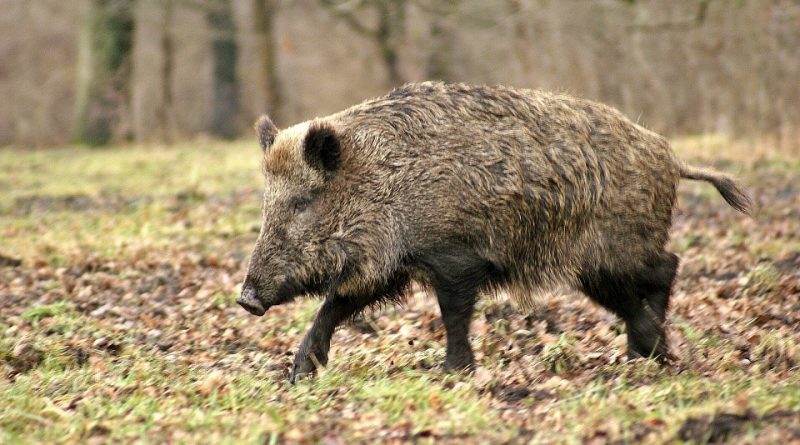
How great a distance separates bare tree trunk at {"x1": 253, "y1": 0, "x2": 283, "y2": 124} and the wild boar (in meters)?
18.9

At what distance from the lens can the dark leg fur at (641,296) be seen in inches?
256

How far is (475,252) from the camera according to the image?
6047mm

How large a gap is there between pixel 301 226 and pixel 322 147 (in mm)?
449

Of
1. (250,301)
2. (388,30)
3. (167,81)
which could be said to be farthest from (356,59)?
(250,301)

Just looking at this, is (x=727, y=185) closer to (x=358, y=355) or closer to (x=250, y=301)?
(x=358, y=355)

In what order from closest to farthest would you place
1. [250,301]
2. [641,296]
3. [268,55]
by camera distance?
[250,301] → [641,296] → [268,55]

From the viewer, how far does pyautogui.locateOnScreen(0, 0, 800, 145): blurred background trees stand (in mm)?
17922

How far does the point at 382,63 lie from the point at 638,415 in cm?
2235

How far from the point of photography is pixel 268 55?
25375 mm

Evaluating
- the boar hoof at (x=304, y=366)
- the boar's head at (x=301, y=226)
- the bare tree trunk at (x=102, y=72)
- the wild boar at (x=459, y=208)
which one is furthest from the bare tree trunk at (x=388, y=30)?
the boar hoof at (x=304, y=366)

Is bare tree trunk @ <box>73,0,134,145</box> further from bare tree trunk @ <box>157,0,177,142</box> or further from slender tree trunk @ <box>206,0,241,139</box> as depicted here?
slender tree trunk @ <box>206,0,241,139</box>

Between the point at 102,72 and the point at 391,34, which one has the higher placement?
the point at 102,72

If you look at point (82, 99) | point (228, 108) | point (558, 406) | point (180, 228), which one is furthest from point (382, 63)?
point (558, 406)

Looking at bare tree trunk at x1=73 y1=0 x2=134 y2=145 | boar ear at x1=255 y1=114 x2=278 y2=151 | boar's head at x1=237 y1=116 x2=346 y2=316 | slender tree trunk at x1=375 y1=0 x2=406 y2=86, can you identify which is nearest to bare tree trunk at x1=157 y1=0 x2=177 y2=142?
bare tree trunk at x1=73 y1=0 x2=134 y2=145
